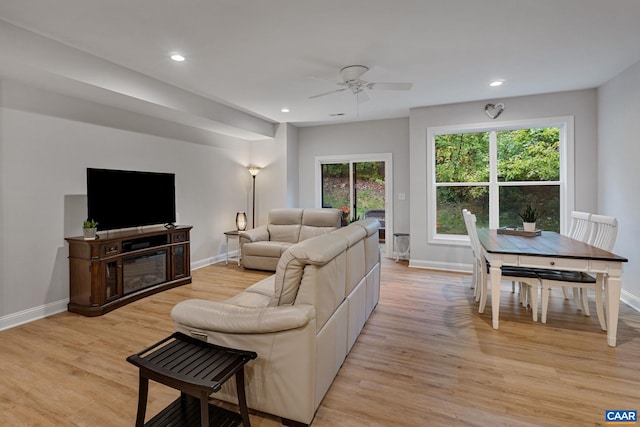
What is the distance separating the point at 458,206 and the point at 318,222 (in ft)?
7.94

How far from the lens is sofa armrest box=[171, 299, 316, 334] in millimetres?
1610

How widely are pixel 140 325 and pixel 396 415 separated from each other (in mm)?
2541

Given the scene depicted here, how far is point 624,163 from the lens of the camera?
368 centimetres

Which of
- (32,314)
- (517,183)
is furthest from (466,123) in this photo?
(32,314)

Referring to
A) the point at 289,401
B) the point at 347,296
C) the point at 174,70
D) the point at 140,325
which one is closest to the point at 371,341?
the point at 347,296

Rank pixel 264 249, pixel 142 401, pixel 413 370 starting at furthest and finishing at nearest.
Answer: pixel 264 249
pixel 413 370
pixel 142 401

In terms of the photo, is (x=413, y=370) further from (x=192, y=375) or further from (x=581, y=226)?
(x=581, y=226)

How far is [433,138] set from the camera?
17.1ft

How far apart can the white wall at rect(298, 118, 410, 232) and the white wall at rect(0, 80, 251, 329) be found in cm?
299

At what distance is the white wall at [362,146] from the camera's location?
237 inches

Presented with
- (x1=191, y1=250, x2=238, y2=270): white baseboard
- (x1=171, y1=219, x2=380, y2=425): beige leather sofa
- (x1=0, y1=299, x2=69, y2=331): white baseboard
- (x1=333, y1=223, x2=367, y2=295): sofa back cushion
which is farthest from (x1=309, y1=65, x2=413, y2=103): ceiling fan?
(x1=0, y1=299, x2=69, y2=331): white baseboard

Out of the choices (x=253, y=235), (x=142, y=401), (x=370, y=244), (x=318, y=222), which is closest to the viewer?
(x=142, y=401)

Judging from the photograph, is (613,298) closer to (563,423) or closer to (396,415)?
(563,423)

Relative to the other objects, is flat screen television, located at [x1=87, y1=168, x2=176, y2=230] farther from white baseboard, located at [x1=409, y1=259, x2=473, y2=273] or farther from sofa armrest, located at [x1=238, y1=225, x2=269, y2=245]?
white baseboard, located at [x1=409, y1=259, x2=473, y2=273]
